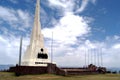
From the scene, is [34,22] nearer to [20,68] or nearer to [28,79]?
[20,68]

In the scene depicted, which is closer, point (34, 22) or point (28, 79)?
point (28, 79)

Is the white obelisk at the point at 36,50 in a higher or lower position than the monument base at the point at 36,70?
higher

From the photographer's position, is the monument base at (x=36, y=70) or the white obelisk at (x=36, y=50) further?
the white obelisk at (x=36, y=50)

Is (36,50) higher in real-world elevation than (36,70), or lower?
higher

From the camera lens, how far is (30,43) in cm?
→ 5469

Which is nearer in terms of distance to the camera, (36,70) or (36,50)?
(36,70)

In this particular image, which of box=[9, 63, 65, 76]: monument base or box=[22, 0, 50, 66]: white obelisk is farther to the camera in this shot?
box=[22, 0, 50, 66]: white obelisk

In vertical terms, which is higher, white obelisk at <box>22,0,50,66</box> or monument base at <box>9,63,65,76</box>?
white obelisk at <box>22,0,50,66</box>

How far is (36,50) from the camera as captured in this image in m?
53.2

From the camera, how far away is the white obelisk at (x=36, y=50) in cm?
5216

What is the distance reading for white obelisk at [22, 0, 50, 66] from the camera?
52156 mm

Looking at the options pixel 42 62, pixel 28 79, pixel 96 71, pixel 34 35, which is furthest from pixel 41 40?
pixel 28 79

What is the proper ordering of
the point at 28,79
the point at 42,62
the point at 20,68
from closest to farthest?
the point at 28,79 < the point at 20,68 < the point at 42,62

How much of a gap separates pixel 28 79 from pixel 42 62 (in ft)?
51.2
